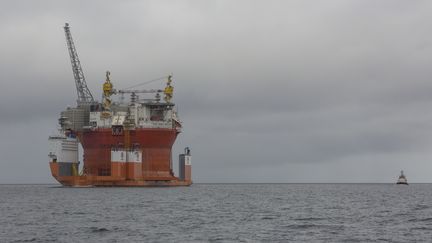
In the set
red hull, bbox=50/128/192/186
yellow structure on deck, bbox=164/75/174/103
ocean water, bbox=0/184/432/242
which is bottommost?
ocean water, bbox=0/184/432/242

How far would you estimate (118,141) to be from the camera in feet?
430

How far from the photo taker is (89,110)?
13850 cm

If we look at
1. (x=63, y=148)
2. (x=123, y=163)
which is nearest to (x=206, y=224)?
(x=123, y=163)

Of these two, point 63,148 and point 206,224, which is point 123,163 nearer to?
point 63,148

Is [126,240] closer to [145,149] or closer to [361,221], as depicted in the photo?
[361,221]

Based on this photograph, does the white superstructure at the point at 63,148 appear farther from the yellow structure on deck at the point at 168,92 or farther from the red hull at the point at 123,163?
the yellow structure on deck at the point at 168,92

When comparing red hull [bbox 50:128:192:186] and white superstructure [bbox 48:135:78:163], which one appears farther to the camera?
white superstructure [bbox 48:135:78:163]

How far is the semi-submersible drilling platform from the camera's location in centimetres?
12950

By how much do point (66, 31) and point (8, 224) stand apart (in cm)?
9059

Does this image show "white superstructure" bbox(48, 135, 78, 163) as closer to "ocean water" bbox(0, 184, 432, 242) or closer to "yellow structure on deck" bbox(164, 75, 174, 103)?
"yellow structure on deck" bbox(164, 75, 174, 103)

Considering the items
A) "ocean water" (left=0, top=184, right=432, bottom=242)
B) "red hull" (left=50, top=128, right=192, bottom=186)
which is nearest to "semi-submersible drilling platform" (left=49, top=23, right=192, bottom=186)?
"red hull" (left=50, top=128, right=192, bottom=186)

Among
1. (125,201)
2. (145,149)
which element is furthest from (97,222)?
(145,149)

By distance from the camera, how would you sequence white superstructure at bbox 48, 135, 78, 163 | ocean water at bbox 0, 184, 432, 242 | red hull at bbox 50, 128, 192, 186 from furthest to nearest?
white superstructure at bbox 48, 135, 78, 163 → red hull at bbox 50, 128, 192, 186 → ocean water at bbox 0, 184, 432, 242

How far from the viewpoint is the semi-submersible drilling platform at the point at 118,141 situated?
425ft
